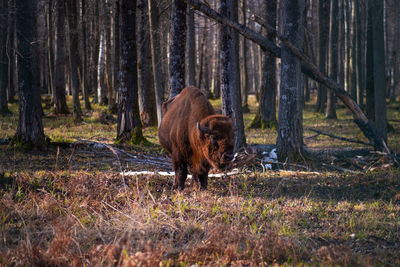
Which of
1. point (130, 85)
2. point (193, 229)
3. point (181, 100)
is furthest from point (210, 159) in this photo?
point (130, 85)

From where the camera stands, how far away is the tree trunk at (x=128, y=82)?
41.9ft

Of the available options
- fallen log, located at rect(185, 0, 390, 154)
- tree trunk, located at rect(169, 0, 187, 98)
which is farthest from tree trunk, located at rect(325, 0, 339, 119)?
fallen log, located at rect(185, 0, 390, 154)

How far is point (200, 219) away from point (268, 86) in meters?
13.4

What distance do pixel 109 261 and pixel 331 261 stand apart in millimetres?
2239

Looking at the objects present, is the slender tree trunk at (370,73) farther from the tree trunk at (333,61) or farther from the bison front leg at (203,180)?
the bison front leg at (203,180)

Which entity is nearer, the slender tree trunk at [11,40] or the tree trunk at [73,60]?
the slender tree trunk at [11,40]

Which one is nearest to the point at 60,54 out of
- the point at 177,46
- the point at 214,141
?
the point at 177,46

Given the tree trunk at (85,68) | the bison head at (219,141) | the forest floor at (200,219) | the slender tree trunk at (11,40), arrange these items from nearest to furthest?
the forest floor at (200,219)
the bison head at (219,141)
the slender tree trunk at (11,40)
the tree trunk at (85,68)

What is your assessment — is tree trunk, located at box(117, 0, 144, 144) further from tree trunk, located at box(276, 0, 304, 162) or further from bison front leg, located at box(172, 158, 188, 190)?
bison front leg, located at box(172, 158, 188, 190)

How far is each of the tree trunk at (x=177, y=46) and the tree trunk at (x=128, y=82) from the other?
5.42 feet

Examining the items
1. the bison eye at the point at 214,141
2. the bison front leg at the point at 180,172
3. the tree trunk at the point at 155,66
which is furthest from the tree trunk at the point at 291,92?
the tree trunk at the point at 155,66

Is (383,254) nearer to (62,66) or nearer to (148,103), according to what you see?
(148,103)

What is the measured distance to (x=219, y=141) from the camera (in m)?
6.19

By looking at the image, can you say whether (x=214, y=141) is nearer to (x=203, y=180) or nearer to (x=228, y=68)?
(x=203, y=180)
